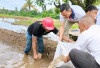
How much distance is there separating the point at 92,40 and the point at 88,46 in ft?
0.41

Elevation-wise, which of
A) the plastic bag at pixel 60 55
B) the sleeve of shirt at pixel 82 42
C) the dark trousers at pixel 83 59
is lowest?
the plastic bag at pixel 60 55

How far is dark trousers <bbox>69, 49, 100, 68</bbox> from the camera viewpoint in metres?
2.87

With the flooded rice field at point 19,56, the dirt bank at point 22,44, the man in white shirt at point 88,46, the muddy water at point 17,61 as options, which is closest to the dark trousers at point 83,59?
the man in white shirt at point 88,46

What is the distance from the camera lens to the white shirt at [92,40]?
278 cm

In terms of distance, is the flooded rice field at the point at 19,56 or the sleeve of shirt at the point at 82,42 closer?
the sleeve of shirt at the point at 82,42

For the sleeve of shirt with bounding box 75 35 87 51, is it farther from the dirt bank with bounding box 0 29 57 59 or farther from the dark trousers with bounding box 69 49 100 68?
the dirt bank with bounding box 0 29 57 59

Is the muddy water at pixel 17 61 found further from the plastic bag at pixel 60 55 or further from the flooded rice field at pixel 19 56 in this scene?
the plastic bag at pixel 60 55

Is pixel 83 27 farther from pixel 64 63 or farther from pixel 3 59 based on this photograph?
pixel 3 59

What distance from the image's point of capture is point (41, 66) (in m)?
4.89

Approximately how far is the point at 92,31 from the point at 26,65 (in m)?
2.58

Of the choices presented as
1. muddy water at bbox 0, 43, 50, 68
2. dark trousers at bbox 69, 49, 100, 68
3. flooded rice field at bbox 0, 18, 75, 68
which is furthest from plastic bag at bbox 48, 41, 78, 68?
muddy water at bbox 0, 43, 50, 68

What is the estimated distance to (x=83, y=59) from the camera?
2.93 metres

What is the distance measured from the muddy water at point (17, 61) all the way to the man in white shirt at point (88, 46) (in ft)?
6.75

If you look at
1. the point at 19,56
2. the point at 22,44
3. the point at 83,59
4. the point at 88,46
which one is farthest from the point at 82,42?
the point at 22,44
